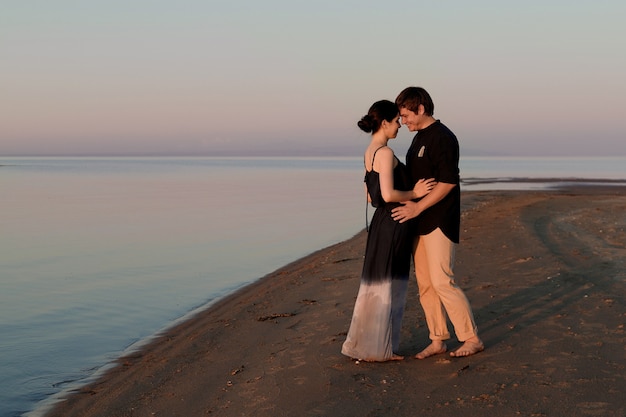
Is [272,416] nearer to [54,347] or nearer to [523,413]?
[523,413]

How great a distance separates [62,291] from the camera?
522 inches

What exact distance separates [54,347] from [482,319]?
5.63m

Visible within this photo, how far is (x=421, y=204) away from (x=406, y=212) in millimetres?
150

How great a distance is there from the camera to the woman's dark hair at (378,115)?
231 inches

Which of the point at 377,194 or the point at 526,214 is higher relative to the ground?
the point at 377,194

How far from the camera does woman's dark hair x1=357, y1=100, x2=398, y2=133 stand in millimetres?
5879

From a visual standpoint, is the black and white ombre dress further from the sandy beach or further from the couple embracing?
the sandy beach

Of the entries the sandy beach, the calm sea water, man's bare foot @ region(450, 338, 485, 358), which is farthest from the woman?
the calm sea water

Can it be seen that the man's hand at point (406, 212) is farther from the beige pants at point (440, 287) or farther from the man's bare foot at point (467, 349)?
the man's bare foot at point (467, 349)

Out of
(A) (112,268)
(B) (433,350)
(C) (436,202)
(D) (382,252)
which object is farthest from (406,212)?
(A) (112,268)

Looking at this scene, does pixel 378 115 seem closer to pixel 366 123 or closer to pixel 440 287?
pixel 366 123

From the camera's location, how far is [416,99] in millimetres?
5836

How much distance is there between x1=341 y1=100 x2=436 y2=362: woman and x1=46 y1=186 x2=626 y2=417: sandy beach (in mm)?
226

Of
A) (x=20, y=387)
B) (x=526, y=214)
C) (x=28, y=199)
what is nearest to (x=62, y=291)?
(x=20, y=387)
